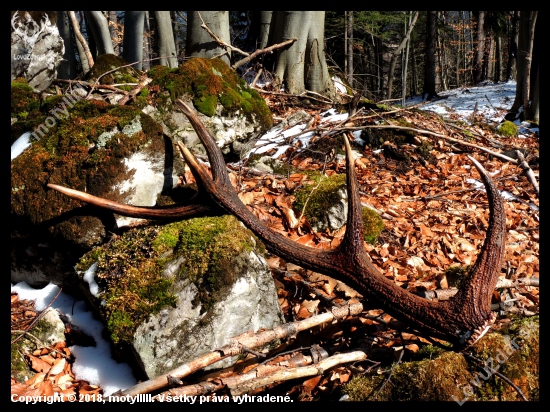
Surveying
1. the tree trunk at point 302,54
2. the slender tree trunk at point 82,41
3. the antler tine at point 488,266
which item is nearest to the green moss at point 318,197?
the antler tine at point 488,266

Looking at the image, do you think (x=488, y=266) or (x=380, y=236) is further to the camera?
(x=380, y=236)

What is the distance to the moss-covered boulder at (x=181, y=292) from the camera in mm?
2336

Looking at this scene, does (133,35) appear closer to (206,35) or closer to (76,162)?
(206,35)

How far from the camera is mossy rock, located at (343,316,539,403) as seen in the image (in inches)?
74.9

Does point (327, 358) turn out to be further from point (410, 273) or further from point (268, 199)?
point (268, 199)

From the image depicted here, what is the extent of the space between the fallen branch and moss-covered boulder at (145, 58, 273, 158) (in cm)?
283

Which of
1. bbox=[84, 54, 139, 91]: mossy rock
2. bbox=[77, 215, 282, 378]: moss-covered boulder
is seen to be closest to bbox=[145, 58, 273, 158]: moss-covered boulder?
bbox=[84, 54, 139, 91]: mossy rock

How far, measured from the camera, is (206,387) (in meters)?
2.03

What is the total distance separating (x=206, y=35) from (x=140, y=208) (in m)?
6.01

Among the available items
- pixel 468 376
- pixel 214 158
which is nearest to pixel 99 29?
pixel 214 158

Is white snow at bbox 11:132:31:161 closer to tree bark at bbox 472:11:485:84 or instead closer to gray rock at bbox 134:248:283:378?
gray rock at bbox 134:248:283:378

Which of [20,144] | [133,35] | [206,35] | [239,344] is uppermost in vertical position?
[133,35]

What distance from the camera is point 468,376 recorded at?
1.96 metres

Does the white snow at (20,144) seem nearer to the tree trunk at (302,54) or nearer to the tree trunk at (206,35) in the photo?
the tree trunk at (206,35)
